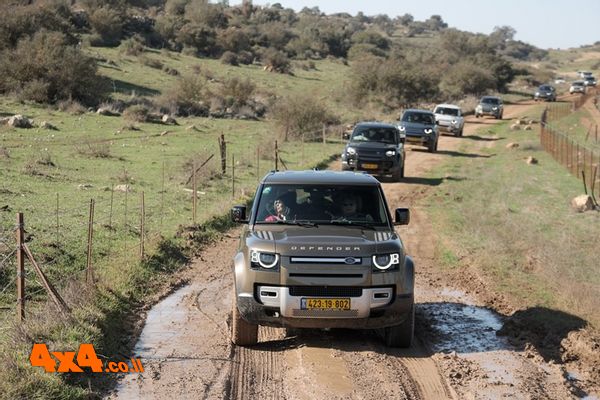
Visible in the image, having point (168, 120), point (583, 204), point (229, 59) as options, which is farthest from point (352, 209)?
point (229, 59)

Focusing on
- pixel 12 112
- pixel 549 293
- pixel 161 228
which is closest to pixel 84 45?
pixel 12 112

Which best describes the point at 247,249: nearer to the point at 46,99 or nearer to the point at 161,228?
the point at 161,228

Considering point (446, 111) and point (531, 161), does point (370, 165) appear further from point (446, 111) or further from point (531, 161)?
point (446, 111)

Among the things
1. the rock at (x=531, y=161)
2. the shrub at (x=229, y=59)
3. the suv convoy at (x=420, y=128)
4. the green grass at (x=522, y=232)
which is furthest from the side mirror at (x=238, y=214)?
the shrub at (x=229, y=59)

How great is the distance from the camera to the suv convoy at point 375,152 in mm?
24000

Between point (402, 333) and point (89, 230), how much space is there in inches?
178

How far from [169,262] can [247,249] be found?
5131mm

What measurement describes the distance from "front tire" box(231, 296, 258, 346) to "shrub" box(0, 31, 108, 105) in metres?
33.3

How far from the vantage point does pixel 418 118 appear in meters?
34.8

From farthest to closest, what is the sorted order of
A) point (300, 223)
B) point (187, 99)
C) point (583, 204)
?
1. point (187, 99)
2. point (583, 204)
3. point (300, 223)

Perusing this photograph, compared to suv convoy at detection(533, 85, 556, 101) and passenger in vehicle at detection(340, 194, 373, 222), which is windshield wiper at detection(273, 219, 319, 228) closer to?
passenger in vehicle at detection(340, 194, 373, 222)

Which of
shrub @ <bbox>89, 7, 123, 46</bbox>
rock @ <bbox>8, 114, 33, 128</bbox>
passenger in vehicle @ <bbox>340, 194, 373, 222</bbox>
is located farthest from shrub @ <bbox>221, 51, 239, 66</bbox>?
passenger in vehicle @ <bbox>340, 194, 373, 222</bbox>

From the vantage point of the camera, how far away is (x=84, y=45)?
64062 millimetres

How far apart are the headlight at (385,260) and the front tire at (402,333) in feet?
1.96
